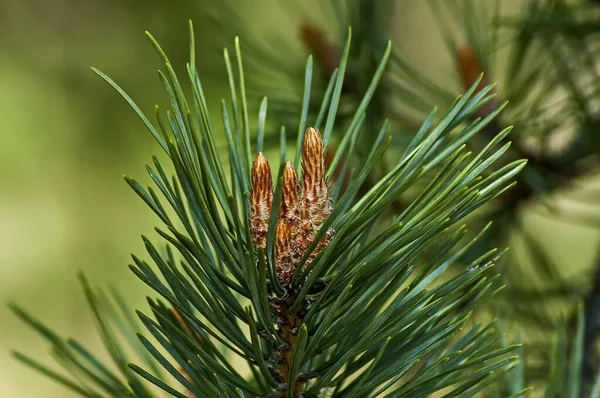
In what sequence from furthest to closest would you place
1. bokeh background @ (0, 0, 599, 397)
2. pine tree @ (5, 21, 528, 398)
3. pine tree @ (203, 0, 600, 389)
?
bokeh background @ (0, 0, 599, 397), pine tree @ (203, 0, 600, 389), pine tree @ (5, 21, 528, 398)

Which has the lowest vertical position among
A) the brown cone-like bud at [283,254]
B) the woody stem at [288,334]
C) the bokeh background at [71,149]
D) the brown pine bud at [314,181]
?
the woody stem at [288,334]

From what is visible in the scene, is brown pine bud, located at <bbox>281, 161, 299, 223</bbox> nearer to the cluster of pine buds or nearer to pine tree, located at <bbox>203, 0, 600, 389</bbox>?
the cluster of pine buds

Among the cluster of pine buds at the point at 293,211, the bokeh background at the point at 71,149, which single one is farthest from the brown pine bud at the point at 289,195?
the bokeh background at the point at 71,149

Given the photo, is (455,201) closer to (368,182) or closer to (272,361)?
(272,361)

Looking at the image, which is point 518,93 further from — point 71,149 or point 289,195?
point 71,149

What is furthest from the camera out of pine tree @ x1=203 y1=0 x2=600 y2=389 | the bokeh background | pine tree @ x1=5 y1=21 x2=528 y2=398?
A: the bokeh background

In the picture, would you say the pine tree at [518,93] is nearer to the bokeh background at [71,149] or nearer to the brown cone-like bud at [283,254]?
the brown cone-like bud at [283,254]

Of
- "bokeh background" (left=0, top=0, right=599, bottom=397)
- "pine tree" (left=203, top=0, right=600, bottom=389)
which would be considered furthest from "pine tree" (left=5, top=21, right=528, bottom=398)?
"bokeh background" (left=0, top=0, right=599, bottom=397)
